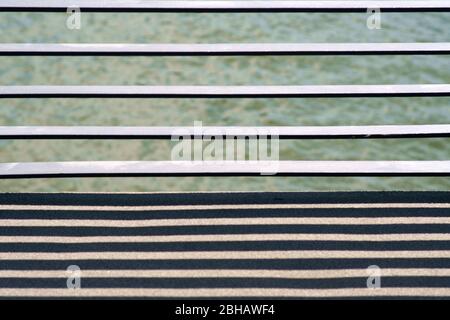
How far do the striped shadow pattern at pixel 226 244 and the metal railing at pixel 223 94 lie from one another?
0.44 ft

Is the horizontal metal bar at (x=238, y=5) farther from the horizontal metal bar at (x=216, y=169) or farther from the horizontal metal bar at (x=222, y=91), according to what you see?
the horizontal metal bar at (x=216, y=169)

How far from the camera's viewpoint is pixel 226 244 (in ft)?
10.1

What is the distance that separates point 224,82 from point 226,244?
7.53ft

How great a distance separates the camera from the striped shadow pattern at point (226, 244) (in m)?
2.80

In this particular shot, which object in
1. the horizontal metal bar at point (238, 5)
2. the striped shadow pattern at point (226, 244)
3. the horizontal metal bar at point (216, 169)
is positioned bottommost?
the striped shadow pattern at point (226, 244)

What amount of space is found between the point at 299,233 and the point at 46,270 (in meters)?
1.15

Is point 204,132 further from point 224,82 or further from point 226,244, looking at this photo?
point 224,82

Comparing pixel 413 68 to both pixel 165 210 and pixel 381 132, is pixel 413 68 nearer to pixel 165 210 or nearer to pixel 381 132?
pixel 381 132

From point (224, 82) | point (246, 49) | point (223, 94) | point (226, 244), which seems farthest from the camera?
point (224, 82)

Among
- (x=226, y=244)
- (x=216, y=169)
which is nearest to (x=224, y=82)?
(x=216, y=169)

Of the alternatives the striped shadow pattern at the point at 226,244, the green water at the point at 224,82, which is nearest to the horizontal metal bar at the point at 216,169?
the striped shadow pattern at the point at 226,244

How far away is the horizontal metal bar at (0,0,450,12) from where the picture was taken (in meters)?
3.71

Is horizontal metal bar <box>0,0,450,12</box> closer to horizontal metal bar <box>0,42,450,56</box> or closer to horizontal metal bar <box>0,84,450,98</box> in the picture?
horizontal metal bar <box>0,42,450,56</box>

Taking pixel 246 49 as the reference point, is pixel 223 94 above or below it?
below
